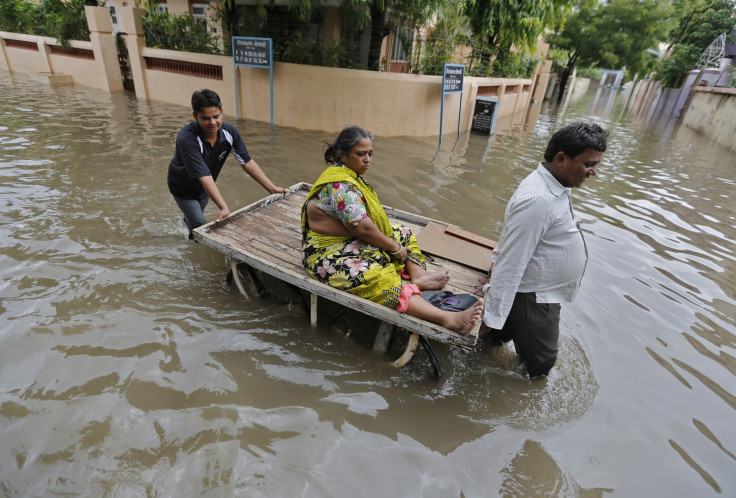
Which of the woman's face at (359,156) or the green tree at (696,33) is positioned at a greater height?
the green tree at (696,33)

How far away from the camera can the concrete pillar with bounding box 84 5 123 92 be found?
36.6 ft

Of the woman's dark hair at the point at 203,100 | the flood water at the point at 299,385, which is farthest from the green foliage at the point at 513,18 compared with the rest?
the woman's dark hair at the point at 203,100

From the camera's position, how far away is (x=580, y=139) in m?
1.86

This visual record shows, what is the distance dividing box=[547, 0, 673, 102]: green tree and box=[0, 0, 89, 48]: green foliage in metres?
25.9

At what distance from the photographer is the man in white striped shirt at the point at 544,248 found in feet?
6.30

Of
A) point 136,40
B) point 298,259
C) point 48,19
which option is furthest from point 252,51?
point 48,19

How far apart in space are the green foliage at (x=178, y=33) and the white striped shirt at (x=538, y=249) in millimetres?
10407

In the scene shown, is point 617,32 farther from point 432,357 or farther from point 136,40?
point 432,357

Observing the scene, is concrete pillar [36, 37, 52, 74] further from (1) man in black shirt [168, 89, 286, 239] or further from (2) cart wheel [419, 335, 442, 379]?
(2) cart wheel [419, 335, 442, 379]

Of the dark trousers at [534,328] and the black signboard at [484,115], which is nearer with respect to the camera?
the dark trousers at [534,328]

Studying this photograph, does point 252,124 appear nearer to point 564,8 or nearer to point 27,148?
point 27,148

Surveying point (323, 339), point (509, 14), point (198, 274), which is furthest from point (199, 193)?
point (509, 14)

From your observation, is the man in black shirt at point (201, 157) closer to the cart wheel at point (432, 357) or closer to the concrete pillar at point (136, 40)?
the cart wheel at point (432, 357)

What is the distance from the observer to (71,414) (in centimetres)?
214
